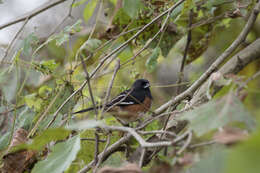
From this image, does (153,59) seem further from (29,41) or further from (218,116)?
(218,116)

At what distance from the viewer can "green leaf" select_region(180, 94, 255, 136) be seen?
1079 mm

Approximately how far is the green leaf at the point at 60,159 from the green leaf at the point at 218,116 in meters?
0.56

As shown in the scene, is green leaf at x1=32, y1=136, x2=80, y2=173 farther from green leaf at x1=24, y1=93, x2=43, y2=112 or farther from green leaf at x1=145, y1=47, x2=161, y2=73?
green leaf at x1=24, y1=93, x2=43, y2=112

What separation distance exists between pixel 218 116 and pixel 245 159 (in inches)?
17.3

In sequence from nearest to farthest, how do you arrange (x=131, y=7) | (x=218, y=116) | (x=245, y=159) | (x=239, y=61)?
(x=245, y=159) → (x=218, y=116) → (x=131, y=7) → (x=239, y=61)

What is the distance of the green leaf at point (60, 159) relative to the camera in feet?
4.56

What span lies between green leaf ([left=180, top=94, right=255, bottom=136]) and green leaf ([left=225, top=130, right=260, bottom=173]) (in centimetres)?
36

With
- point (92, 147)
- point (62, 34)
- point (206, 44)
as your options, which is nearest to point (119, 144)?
point (92, 147)

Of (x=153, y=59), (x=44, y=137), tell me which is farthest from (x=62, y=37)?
(x=44, y=137)

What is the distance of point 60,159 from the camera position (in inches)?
57.4

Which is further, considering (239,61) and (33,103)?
(33,103)

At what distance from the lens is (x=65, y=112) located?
8.54 ft

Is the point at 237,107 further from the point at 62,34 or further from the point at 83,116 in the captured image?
the point at 83,116

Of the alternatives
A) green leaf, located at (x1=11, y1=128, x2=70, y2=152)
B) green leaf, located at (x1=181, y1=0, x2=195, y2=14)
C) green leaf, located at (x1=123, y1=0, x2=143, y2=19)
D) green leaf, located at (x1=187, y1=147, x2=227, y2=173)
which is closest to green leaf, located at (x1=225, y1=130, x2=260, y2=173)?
green leaf, located at (x1=187, y1=147, x2=227, y2=173)
